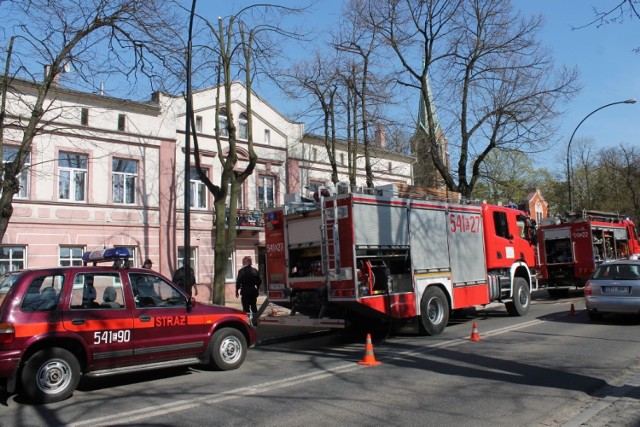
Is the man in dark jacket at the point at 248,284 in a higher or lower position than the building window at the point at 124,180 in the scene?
lower

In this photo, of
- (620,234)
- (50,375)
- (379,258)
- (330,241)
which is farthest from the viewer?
(620,234)

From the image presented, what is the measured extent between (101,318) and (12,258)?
14.4 meters

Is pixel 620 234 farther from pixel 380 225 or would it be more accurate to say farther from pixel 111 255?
pixel 111 255

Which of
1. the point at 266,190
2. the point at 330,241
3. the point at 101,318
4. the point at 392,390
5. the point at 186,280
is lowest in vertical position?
the point at 392,390

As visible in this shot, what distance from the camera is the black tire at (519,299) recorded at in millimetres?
14508

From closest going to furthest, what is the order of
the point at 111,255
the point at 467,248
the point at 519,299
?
the point at 111,255 < the point at 467,248 < the point at 519,299

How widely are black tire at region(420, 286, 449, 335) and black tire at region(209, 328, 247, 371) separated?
4132 millimetres

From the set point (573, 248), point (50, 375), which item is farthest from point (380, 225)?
point (573, 248)

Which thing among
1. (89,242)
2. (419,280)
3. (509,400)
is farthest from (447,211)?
(89,242)

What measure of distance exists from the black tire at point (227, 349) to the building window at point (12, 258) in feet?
45.2

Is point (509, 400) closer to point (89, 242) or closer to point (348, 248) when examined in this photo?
point (348, 248)

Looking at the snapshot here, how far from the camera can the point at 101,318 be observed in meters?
7.14

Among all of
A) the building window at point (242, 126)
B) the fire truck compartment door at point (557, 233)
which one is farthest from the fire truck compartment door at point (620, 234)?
the building window at point (242, 126)

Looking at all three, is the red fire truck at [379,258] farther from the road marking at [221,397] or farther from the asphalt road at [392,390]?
the road marking at [221,397]
